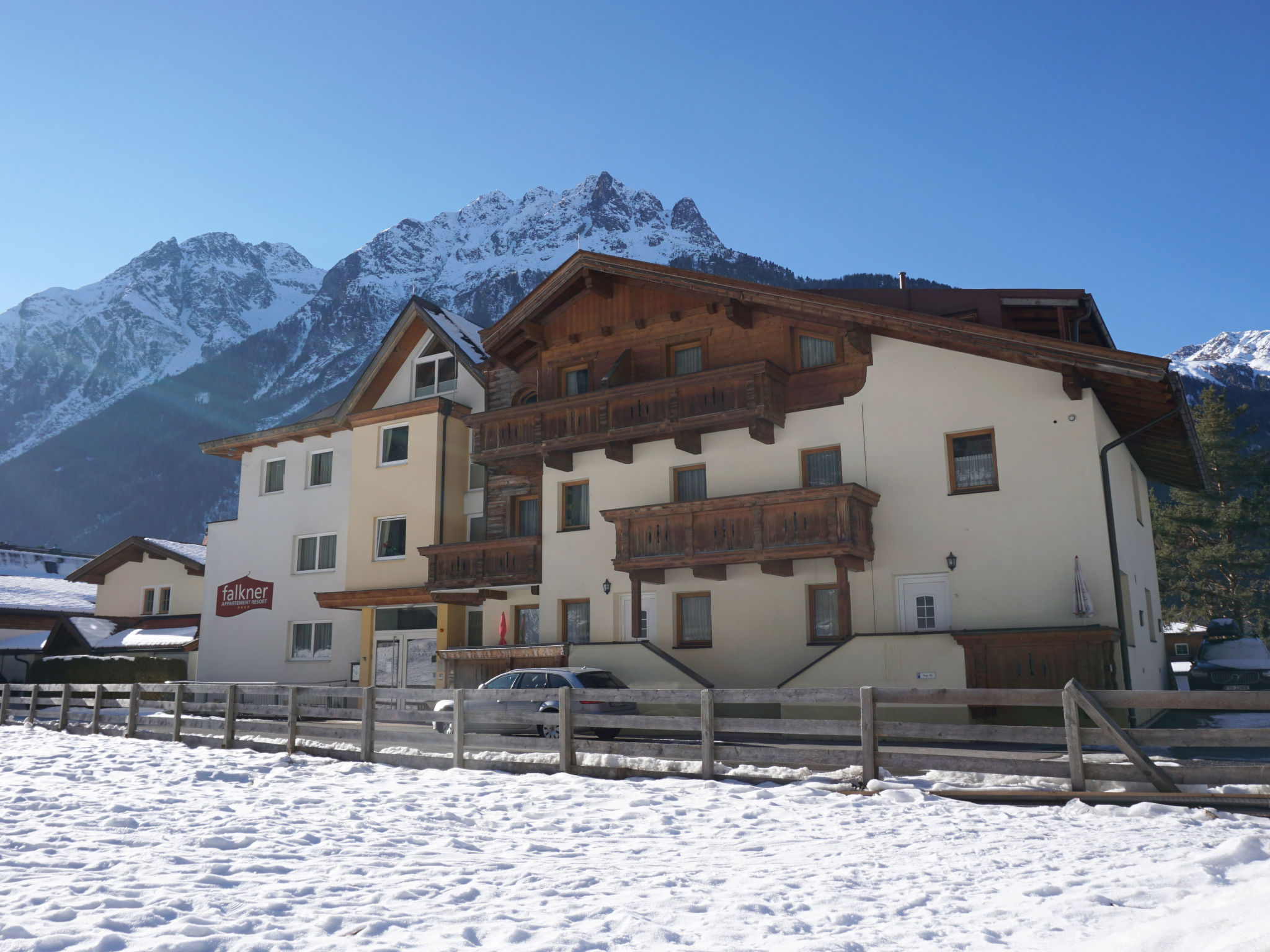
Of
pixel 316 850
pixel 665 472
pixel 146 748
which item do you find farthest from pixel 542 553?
pixel 316 850

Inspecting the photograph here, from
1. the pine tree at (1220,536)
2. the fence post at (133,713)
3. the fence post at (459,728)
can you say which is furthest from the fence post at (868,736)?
the pine tree at (1220,536)

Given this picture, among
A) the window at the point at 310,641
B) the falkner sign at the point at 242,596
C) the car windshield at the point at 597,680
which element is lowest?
the car windshield at the point at 597,680

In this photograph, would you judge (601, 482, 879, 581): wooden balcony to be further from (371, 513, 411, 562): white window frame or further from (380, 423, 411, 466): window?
(380, 423, 411, 466): window

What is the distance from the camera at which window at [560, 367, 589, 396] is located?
26.8 metres

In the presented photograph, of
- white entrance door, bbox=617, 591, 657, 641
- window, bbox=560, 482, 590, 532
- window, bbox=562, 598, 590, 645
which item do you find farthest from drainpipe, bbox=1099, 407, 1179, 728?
window, bbox=560, 482, 590, 532

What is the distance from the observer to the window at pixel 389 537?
3066cm

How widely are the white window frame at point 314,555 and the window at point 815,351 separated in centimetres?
1691

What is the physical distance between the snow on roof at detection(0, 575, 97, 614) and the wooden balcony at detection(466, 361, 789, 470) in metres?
29.2

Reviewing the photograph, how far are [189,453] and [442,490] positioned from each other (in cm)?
17231

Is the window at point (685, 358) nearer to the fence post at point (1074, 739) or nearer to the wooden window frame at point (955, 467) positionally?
the wooden window frame at point (955, 467)

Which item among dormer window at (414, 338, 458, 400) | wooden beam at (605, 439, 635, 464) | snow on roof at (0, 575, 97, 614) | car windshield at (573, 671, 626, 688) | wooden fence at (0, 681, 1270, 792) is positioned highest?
dormer window at (414, 338, 458, 400)

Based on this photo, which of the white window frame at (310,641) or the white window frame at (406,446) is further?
the white window frame at (310,641)

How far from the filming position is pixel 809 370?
2292 cm

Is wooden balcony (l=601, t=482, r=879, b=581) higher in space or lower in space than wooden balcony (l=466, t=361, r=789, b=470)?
lower
